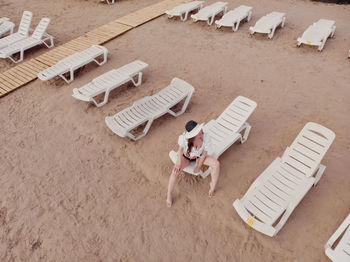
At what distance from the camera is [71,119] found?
568 centimetres

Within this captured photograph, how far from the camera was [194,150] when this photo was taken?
3.64 m

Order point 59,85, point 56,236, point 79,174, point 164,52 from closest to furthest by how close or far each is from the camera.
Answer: point 56,236, point 79,174, point 59,85, point 164,52

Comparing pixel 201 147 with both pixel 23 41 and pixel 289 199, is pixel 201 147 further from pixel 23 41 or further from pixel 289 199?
pixel 23 41

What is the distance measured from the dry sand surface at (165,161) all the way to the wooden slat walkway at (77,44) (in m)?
0.48

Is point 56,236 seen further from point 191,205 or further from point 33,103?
point 33,103

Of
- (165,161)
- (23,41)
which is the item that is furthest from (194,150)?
(23,41)

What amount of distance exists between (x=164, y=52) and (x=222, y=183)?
4.99 meters

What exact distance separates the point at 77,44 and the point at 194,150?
258 inches

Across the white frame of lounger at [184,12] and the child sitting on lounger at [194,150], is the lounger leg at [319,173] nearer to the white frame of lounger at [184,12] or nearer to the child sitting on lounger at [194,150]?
the child sitting on lounger at [194,150]

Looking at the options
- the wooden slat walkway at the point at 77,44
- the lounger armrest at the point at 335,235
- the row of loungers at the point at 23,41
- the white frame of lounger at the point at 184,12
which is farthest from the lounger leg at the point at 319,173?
the row of loungers at the point at 23,41

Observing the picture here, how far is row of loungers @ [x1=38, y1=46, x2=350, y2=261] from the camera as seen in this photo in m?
3.46

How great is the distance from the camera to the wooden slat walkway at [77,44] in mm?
6934

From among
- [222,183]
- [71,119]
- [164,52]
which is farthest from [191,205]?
[164,52]

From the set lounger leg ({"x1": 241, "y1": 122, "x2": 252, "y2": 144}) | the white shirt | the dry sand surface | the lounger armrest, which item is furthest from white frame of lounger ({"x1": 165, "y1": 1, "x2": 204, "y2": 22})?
the lounger armrest
